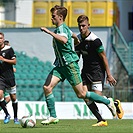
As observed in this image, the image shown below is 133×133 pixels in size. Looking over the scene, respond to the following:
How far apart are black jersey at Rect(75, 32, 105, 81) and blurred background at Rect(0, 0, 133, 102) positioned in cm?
1011

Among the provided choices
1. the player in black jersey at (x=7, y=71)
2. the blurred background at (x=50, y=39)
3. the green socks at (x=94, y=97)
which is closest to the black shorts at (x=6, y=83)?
the player in black jersey at (x=7, y=71)

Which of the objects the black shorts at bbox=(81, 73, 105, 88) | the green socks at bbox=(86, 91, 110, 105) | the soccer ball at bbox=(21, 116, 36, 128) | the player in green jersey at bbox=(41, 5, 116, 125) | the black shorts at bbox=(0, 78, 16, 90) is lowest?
the soccer ball at bbox=(21, 116, 36, 128)

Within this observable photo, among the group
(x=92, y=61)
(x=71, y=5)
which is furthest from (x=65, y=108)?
(x=71, y=5)

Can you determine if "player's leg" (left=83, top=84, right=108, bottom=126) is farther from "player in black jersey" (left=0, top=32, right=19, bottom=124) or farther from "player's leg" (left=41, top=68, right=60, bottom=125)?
"player in black jersey" (left=0, top=32, right=19, bottom=124)

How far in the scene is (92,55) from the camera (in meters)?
12.1

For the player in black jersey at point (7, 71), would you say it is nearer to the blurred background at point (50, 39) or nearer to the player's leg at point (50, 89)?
the player's leg at point (50, 89)

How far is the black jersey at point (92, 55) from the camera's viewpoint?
12023 millimetres

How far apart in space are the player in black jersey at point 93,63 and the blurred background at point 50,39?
10125 mm

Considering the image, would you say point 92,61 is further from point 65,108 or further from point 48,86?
point 65,108

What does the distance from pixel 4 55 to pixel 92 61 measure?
3144 millimetres

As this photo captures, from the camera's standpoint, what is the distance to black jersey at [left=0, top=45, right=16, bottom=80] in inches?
577

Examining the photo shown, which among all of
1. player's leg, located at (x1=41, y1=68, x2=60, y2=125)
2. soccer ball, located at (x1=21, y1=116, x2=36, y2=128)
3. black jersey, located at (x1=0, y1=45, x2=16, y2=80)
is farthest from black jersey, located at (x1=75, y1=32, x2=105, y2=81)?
black jersey, located at (x1=0, y1=45, x2=16, y2=80)

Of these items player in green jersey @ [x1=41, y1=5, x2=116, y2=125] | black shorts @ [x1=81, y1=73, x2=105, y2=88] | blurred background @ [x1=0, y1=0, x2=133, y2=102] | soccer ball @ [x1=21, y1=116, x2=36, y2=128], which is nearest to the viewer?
player in green jersey @ [x1=41, y1=5, x2=116, y2=125]

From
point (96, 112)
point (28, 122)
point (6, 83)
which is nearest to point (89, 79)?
point (96, 112)
